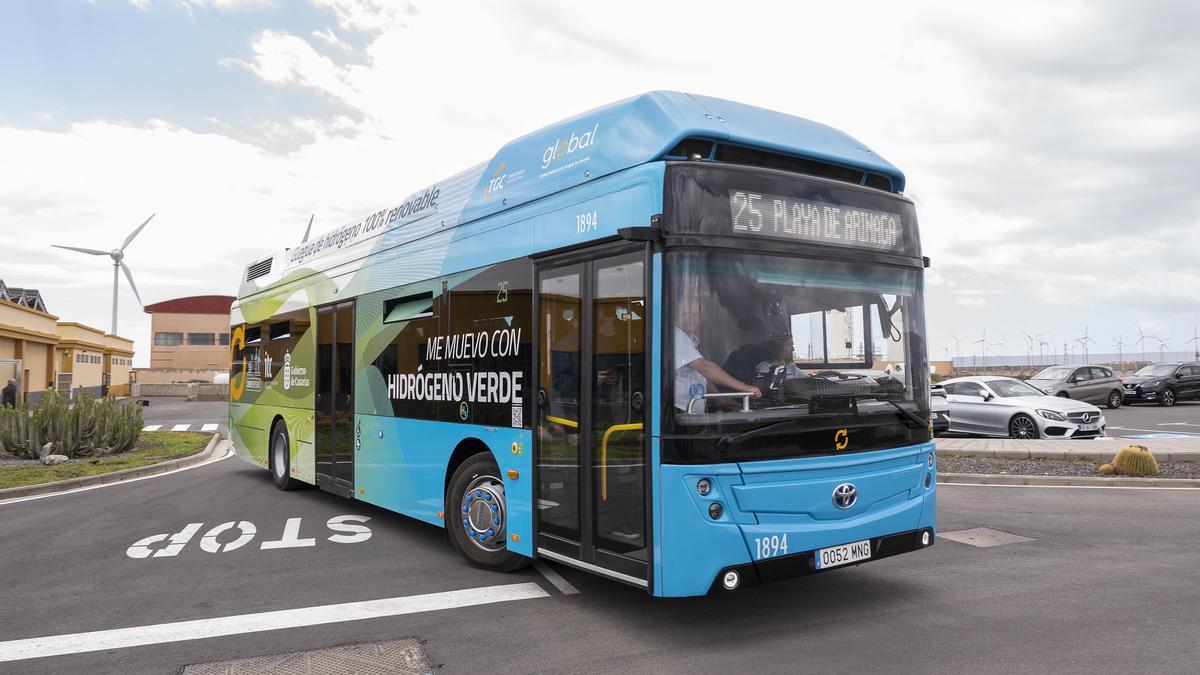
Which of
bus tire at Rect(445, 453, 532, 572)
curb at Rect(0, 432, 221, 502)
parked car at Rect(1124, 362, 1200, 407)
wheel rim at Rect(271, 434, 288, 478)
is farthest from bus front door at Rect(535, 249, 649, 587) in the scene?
parked car at Rect(1124, 362, 1200, 407)

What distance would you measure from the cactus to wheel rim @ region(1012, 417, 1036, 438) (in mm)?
5121

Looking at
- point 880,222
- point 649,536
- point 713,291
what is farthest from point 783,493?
point 880,222

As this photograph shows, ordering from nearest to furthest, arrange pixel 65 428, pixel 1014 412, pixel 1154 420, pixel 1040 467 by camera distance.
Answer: pixel 1040 467 < pixel 65 428 < pixel 1014 412 < pixel 1154 420

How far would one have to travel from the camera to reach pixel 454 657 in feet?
16.2

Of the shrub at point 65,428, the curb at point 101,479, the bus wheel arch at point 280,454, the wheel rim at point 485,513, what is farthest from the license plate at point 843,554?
the shrub at point 65,428

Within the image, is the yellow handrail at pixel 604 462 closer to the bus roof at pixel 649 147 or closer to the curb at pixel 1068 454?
the bus roof at pixel 649 147

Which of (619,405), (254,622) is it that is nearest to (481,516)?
(254,622)

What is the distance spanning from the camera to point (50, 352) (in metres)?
43.4

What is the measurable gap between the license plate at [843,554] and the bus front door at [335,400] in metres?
5.91

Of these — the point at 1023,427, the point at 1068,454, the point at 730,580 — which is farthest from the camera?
the point at 1023,427

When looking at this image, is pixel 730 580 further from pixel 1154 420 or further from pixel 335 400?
pixel 1154 420

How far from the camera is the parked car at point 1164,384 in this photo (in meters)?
30.2

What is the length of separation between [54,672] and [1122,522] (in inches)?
380

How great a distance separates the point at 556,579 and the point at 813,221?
134 inches
